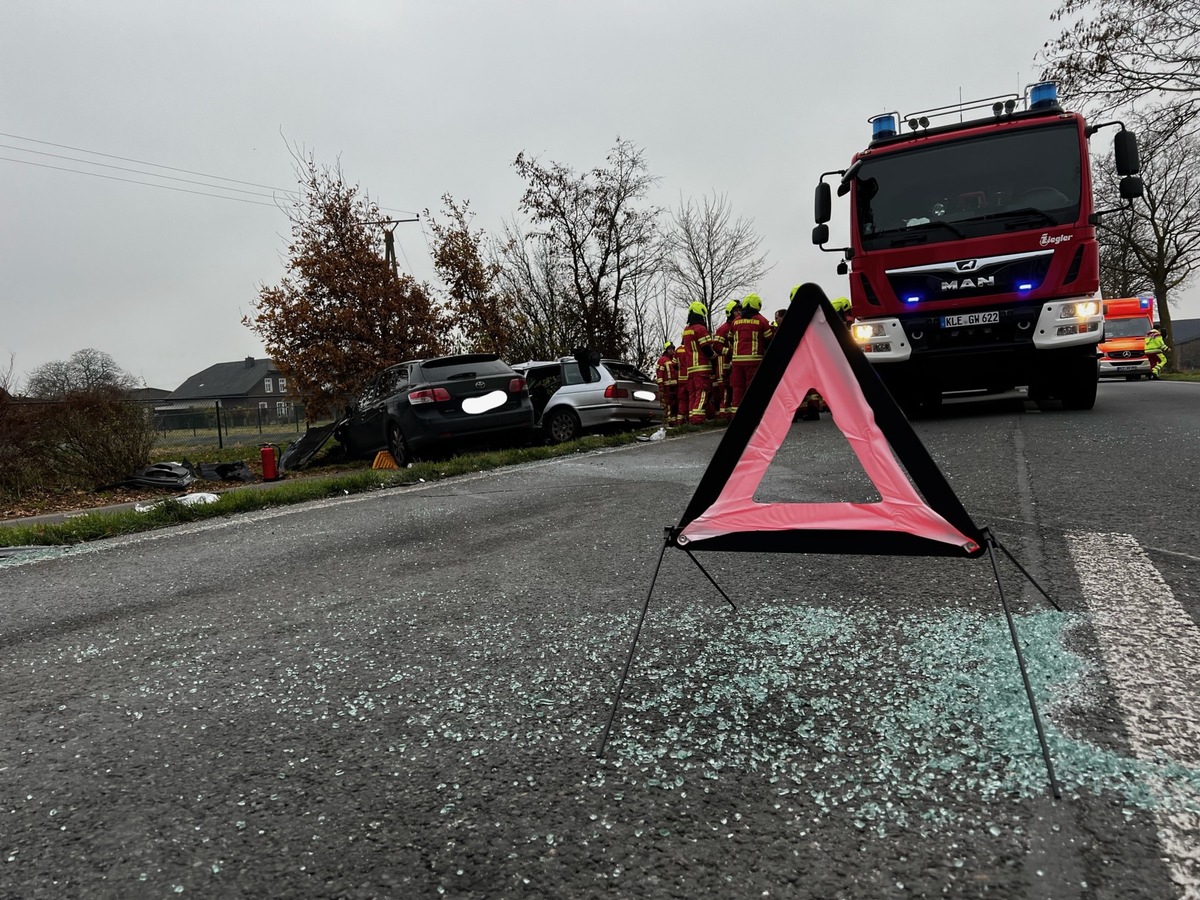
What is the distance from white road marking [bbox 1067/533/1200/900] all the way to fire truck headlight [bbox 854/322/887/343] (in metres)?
6.39

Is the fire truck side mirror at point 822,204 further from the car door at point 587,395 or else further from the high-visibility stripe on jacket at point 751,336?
the car door at point 587,395

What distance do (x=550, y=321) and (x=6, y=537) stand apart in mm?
23656

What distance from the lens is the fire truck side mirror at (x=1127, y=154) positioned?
8781 mm

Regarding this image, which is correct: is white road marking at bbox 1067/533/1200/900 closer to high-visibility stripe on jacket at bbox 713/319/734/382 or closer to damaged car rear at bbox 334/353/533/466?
damaged car rear at bbox 334/353/533/466

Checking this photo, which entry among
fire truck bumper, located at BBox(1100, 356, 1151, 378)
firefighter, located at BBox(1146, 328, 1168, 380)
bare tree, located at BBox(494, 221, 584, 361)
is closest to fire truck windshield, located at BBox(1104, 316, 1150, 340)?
firefighter, located at BBox(1146, 328, 1168, 380)

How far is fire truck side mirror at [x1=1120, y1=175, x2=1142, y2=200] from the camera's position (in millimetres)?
8609

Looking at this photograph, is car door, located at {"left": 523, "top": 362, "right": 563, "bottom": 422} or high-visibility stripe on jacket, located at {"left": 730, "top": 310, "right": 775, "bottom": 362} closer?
high-visibility stripe on jacket, located at {"left": 730, "top": 310, "right": 775, "bottom": 362}

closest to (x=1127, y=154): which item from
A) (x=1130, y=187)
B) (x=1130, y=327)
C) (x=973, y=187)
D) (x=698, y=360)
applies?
(x=1130, y=187)

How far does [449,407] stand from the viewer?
35.8 ft

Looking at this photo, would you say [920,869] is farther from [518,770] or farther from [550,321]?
[550,321]

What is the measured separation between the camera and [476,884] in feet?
5.14

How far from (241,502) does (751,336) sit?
308 inches

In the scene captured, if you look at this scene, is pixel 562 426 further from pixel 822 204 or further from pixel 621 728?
pixel 621 728

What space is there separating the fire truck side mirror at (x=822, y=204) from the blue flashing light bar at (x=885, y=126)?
942mm
